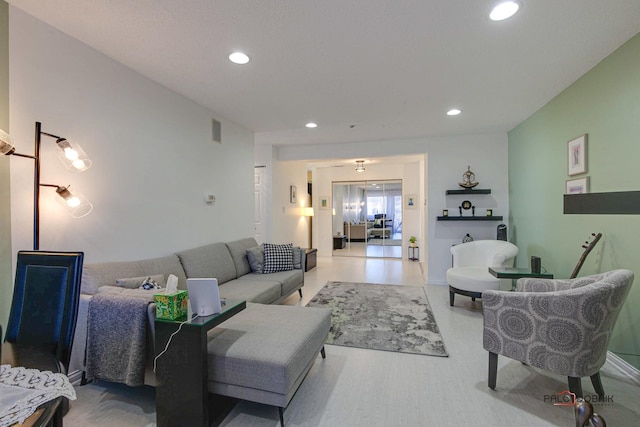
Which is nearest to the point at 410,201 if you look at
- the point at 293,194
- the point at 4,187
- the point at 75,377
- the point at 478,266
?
the point at 293,194

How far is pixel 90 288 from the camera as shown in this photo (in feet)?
6.88

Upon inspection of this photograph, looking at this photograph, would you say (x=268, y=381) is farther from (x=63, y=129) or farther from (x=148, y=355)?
(x=63, y=129)

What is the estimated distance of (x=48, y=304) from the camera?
137 cm

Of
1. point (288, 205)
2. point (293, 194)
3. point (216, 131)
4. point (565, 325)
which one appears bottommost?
point (565, 325)

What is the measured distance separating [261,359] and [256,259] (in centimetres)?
226

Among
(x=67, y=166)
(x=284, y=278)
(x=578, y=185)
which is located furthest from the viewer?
(x=284, y=278)

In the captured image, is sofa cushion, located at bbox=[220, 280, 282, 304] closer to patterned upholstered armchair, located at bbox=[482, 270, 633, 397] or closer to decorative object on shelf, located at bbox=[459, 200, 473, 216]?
patterned upholstered armchair, located at bbox=[482, 270, 633, 397]

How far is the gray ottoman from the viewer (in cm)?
168

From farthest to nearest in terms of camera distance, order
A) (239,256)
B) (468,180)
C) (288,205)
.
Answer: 1. (288,205)
2. (468,180)
3. (239,256)

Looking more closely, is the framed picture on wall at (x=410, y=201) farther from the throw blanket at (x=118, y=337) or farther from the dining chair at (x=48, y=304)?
the dining chair at (x=48, y=304)

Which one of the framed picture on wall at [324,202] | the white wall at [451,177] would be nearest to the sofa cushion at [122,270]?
the white wall at [451,177]

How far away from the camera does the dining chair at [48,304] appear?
133 centimetres

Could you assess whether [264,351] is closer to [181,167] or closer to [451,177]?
[181,167]

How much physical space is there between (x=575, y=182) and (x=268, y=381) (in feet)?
10.7
